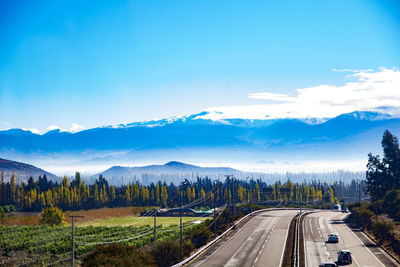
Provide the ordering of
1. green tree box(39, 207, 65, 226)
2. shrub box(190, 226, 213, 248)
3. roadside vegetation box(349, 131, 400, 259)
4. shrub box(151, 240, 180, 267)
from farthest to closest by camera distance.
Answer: green tree box(39, 207, 65, 226)
roadside vegetation box(349, 131, 400, 259)
shrub box(190, 226, 213, 248)
shrub box(151, 240, 180, 267)

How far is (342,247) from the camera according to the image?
215 feet

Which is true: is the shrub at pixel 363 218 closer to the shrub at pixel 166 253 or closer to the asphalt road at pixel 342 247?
the asphalt road at pixel 342 247

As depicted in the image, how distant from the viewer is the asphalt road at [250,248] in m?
54.9

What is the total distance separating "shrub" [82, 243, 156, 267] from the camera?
136ft

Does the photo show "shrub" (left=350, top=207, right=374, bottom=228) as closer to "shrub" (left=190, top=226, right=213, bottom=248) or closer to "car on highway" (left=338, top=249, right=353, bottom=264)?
"shrub" (left=190, top=226, right=213, bottom=248)

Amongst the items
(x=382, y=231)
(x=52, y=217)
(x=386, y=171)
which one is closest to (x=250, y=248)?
(x=382, y=231)

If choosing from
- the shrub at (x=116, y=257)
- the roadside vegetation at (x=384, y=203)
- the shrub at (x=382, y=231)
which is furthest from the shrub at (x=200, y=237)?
the shrub at (x=382, y=231)

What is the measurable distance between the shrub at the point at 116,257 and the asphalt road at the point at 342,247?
22065mm

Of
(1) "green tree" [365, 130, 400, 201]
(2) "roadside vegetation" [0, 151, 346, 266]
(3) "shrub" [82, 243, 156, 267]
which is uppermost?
(1) "green tree" [365, 130, 400, 201]

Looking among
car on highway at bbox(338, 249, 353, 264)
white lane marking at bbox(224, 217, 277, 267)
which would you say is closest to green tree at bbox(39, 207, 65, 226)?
white lane marking at bbox(224, 217, 277, 267)

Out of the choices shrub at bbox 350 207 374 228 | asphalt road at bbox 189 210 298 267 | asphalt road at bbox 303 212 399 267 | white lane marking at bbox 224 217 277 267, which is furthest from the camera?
shrub at bbox 350 207 374 228

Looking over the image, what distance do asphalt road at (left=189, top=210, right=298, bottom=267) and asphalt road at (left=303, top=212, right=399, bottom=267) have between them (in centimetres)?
433

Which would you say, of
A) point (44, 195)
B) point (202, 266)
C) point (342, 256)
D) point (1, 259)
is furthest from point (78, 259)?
point (44, 195)

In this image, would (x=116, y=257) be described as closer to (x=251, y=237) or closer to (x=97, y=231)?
(x=251, y=237)
